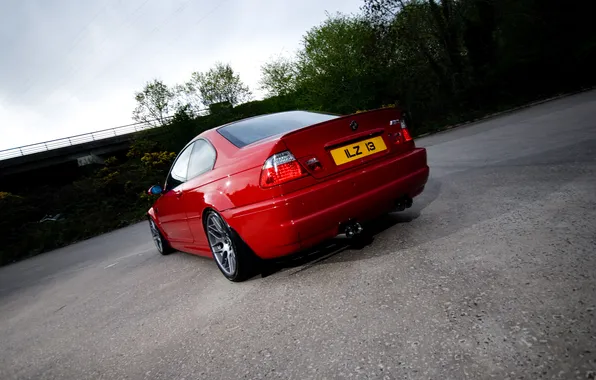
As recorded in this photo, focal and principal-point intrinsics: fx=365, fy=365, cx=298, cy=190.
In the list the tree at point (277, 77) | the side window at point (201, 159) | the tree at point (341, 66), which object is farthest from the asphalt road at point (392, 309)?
the tree at point (277, 77)

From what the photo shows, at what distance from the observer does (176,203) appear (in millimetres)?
4234

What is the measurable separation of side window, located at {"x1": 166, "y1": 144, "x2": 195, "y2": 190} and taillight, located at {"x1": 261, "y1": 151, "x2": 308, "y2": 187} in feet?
5.40

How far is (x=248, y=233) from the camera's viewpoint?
289 cm

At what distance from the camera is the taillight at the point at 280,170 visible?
270 cm

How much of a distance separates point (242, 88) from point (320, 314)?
1678 inches

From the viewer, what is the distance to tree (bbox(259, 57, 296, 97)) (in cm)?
3806

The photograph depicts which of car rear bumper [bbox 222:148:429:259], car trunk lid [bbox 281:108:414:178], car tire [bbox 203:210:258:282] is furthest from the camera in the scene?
car tire [bbox 203:210:258:282]

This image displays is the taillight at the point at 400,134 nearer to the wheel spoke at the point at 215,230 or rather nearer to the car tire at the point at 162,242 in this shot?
the wheel spoke at the point at 215,230

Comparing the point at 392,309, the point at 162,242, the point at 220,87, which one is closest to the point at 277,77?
the point at 220,87

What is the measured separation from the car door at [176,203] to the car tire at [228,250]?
0.66 meters

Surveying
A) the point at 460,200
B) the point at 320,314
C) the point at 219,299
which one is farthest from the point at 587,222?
the point at 219,299

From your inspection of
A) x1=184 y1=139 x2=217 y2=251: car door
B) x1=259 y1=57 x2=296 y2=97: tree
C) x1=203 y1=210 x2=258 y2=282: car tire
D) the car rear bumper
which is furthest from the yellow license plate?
x1=259 y1=57 x2=296 y2=97: tree

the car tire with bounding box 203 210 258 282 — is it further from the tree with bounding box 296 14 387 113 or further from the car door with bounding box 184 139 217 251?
the tree with bounding box 296 14 387 113

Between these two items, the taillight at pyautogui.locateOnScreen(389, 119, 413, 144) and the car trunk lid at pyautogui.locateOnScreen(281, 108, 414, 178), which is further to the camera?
the taillight at pyautogui.locateOnScreen(389, 119, 413, 144)
